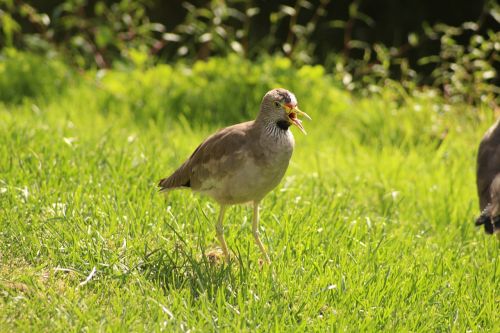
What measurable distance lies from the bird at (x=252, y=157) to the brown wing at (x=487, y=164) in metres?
1.47

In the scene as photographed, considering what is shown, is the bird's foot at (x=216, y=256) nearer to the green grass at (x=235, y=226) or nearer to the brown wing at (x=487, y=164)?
the green grass at (x=235, y=226)

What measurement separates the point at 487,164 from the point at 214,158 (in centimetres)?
193

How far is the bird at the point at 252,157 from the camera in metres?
3.87

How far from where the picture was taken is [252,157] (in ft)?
12.7

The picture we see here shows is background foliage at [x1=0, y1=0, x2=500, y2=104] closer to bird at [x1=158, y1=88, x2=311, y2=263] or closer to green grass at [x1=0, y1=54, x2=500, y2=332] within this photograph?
green grass at [x1=0, y1=54, x2=500, y2=332]

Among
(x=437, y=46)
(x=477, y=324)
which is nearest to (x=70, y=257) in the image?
(x=477, y=324)

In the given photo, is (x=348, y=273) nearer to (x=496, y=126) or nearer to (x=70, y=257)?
(x=70, y=257)

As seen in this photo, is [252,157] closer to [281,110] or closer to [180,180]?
[281,110]

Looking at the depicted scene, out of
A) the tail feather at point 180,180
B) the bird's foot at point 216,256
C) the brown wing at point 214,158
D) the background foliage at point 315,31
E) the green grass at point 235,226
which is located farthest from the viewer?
the background foliage at point 315,31

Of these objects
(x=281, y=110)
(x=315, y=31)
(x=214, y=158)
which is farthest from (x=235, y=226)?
(x=315, y=31)

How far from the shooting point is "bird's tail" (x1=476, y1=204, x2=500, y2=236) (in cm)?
429

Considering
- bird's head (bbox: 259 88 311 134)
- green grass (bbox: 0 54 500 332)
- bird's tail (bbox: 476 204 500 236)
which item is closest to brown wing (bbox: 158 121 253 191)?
bird's head (bbox: 259 88 311 134)

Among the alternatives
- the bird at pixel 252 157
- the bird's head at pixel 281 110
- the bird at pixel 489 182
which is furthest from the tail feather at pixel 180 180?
the bird at pixel 489 182

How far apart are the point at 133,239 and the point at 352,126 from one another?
3.48m
